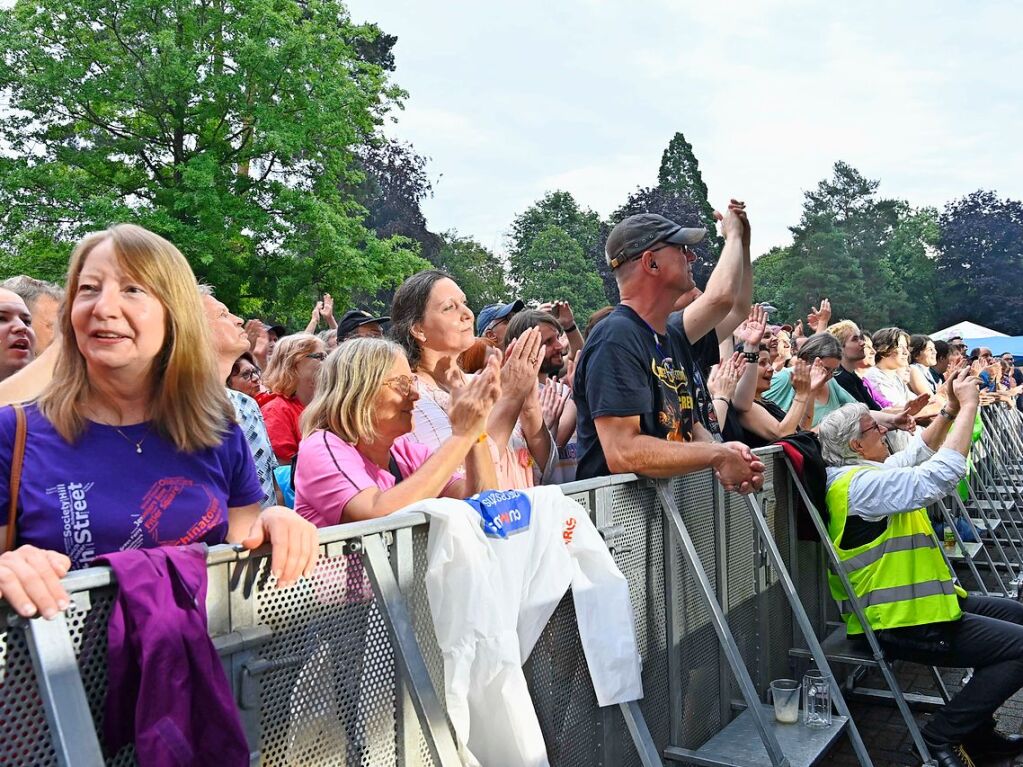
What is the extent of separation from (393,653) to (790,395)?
5611mm

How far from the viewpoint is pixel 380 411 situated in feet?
9.90

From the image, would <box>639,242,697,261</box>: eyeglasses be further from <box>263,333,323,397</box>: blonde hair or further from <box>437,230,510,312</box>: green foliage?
<box>437,230,510,312</box>: green foliage

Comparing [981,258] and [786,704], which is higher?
[981,258]

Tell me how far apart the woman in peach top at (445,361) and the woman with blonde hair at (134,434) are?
1.44 metres

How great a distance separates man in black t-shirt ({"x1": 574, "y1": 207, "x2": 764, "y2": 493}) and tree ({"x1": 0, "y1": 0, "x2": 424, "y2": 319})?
696 inches

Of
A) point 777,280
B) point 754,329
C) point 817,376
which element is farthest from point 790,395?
point 777,280

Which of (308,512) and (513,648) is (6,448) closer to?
(308,512)

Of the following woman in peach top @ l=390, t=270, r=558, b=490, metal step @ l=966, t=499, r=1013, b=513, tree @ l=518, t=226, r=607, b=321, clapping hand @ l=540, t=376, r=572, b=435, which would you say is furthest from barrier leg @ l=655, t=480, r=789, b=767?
tree @ l=518, t=226, r=607, b=321

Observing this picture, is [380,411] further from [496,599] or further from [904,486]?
[904,486]

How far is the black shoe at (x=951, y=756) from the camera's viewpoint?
436cm

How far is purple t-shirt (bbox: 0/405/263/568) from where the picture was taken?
1.84 m

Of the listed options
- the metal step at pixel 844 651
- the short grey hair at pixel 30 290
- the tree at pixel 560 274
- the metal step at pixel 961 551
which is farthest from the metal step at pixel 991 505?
the tree at pixel 560 274

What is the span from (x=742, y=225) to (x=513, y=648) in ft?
8.65

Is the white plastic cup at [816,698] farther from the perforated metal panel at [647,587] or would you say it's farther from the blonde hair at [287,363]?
the blonde hair at [287,363]
